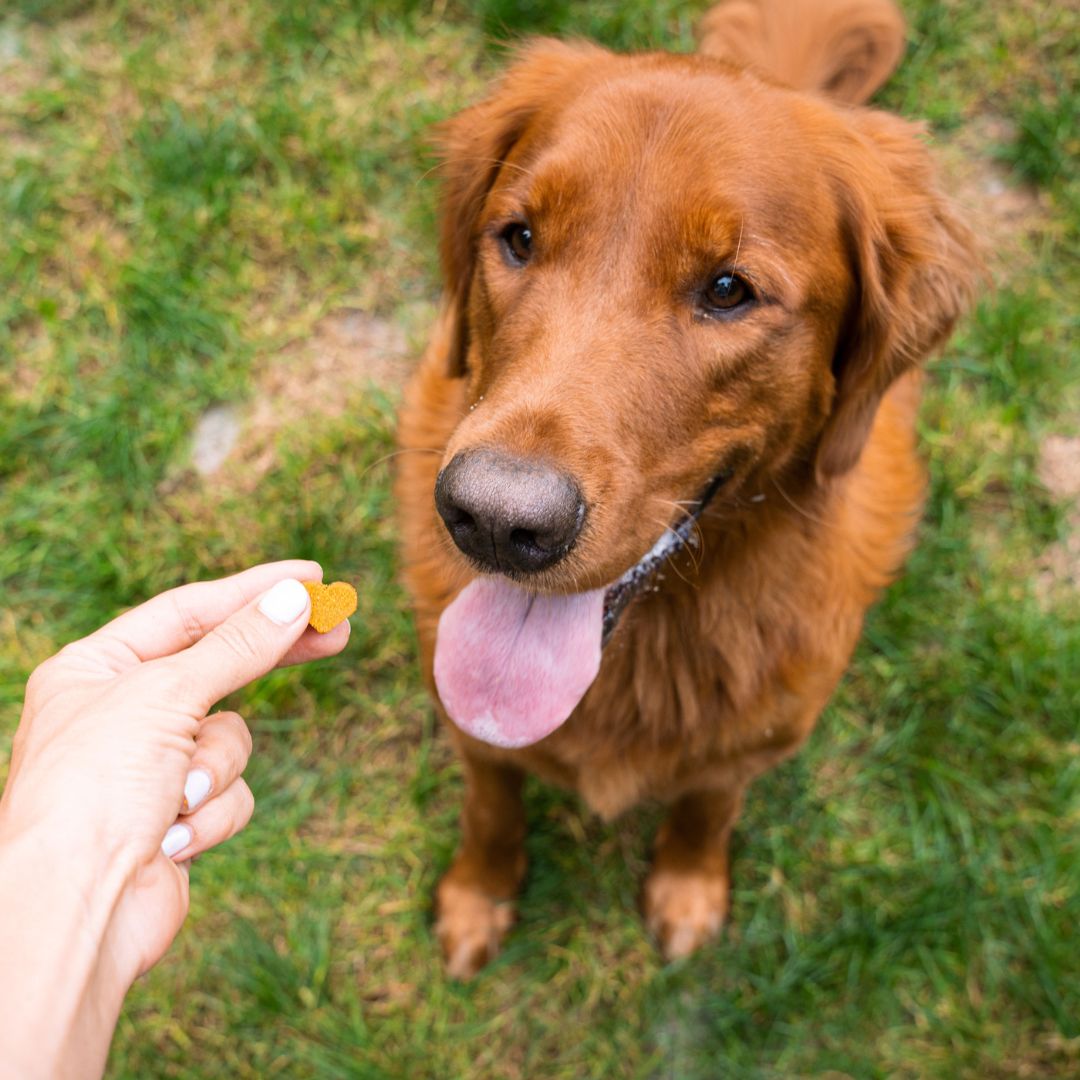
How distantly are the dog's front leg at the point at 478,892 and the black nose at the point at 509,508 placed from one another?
149 cm

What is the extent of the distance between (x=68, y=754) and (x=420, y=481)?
1.36 m

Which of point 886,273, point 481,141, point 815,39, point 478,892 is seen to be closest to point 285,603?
point 481,141

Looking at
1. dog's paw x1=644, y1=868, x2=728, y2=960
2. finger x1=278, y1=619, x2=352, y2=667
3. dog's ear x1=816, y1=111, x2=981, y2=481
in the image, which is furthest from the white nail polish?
dog's paw x1=644, y1=868, x2=728, y2=960

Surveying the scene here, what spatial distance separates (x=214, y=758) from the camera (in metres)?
1.95

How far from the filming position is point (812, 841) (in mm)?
3598

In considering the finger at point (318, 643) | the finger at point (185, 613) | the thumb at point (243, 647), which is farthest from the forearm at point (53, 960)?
the finger at point (318, 643)

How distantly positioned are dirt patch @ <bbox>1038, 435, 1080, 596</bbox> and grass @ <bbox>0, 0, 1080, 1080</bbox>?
6 cm

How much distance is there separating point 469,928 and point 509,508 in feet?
6.51

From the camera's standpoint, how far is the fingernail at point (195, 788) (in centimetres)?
191

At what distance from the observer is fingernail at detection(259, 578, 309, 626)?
1.94 meters

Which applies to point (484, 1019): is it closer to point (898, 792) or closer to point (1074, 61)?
point (898, 792)

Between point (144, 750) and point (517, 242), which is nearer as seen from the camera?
point (144, 750)

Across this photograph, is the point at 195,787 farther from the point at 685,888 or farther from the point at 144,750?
the point at 685,888

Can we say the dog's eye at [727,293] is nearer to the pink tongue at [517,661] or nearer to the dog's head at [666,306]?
the dog's head at [666,306]
